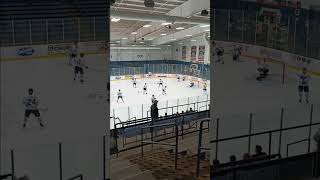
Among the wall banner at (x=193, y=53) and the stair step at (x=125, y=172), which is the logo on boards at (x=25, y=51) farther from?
the wall banner at (x=193, y=53)

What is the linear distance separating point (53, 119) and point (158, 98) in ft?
55.2

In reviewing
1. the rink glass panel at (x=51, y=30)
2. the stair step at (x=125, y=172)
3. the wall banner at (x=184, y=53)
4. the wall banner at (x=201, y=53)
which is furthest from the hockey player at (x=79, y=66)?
the wall banner at (x=184, y=53)

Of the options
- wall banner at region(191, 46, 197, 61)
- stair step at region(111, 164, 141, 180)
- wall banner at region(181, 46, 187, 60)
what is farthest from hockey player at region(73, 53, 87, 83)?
wall banner at region(181, 46, 187, 60)

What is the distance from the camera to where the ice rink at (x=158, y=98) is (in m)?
16.3

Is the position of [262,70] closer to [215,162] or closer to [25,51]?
[215,162]

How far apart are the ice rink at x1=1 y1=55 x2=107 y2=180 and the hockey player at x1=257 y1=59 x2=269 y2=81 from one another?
262 centimetres

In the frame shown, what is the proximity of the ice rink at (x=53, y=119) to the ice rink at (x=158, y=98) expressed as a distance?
9428 millimetres

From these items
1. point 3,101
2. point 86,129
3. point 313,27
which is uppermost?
point 313,27

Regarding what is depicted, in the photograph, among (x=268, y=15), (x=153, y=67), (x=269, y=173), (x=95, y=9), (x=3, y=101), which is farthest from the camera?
(x=153, y=67)

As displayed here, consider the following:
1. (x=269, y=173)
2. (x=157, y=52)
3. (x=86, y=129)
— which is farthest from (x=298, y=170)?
(x=157, y=52)

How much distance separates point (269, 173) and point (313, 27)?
2865 millimetres

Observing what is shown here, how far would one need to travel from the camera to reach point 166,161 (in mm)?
6379

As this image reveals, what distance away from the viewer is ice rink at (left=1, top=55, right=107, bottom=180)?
472cm

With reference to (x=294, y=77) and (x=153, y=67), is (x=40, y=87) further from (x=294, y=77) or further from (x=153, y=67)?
(x=153, y=67)
